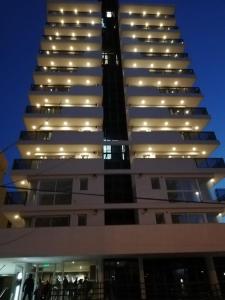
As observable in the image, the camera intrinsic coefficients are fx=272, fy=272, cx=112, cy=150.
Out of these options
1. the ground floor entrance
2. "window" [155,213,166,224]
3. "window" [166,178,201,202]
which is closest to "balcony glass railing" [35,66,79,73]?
"window" [166,178,201,202]

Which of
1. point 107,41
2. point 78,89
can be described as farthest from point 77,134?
point 107,41

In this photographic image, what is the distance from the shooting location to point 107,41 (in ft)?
120

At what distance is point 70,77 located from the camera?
29656 mm

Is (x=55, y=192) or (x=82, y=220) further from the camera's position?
(x=55, y=192)

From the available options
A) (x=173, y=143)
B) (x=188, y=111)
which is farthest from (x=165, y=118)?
(x=173, y=143)

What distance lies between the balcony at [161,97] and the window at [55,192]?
11932mm

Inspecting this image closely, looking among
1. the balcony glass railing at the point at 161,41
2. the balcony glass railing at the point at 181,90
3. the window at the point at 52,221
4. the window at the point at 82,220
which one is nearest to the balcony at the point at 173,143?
the balcony glass railing at the point at 181,90

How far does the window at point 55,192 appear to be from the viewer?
21078 mm

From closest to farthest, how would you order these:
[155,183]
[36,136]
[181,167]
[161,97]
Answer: [155,183]
[181,167]
[36,136]
[161,97]

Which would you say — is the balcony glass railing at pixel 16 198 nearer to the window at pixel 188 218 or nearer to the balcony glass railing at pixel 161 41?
the window at pixel 188 218

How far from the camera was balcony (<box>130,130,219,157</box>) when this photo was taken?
24984 mm

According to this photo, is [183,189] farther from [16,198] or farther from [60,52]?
[60,52]

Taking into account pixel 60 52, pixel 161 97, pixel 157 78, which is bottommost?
pixel 161 97

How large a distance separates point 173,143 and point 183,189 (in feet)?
15.1
